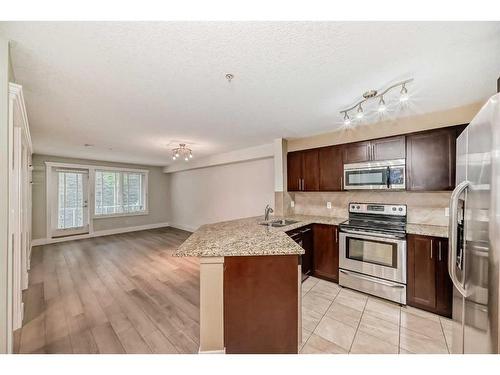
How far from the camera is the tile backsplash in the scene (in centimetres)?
260

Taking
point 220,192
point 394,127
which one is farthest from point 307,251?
point 220,192

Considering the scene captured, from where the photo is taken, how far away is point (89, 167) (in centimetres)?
602

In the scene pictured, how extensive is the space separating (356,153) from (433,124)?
89 cm

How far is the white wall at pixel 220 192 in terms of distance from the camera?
15.5 ft

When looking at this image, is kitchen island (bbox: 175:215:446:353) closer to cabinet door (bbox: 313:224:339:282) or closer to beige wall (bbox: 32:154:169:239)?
cabinet door (bbox: 313:224:339:282)

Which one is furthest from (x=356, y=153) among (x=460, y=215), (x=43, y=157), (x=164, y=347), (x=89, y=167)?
(x=43, y=157)

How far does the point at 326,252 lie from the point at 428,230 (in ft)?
4.10

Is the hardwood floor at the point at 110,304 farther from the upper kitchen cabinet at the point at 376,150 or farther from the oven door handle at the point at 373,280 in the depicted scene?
the upper kitchen cabinet at the point at 376,150

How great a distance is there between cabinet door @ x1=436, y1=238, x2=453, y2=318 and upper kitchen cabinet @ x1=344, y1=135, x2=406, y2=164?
113 cm

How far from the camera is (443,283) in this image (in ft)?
7.04

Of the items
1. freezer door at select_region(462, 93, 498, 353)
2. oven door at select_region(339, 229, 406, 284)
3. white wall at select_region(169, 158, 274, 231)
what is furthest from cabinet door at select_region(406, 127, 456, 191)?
white wall at select_region(169, 158, 274, 231)

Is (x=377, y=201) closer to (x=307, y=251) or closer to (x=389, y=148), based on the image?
(x=389, y=148)

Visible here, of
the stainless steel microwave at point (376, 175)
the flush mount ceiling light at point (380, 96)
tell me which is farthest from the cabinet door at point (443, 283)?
the flush mount ceiling light at point (380, 96)

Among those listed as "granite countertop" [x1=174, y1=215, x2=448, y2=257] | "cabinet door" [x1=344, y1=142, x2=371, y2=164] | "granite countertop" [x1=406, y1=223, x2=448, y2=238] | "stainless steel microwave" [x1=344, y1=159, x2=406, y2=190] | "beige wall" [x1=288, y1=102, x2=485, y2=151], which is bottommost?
"granite countertop" [x1=406, y1=223, x2=448, y2=238]
